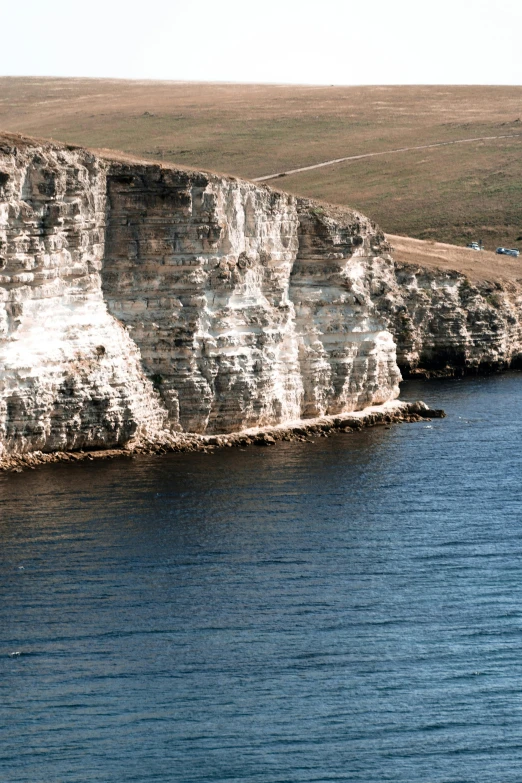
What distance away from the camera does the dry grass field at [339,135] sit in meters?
130

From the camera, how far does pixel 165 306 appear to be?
2147 inches

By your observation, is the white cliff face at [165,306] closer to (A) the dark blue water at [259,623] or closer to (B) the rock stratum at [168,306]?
(B) the rock stratum at [168,306]

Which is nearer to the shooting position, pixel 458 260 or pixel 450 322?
pixel 450 322

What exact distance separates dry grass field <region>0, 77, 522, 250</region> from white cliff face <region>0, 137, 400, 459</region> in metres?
60.3

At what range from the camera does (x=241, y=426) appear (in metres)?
57.1

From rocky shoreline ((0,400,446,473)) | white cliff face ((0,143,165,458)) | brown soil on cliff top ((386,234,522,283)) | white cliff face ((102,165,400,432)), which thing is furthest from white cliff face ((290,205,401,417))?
brown soil on cliff top ((386,234,522,283))

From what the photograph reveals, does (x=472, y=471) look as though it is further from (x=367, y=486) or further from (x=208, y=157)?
(x=208, y=157)

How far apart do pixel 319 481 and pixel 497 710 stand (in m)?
21.2

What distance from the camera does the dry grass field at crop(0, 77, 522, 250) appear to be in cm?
12950

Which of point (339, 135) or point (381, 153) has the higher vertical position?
point (339, 135)

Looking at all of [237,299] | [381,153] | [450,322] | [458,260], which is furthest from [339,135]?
[237,299]

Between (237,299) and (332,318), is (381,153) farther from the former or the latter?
(237,299)

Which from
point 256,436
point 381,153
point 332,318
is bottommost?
point 256,436

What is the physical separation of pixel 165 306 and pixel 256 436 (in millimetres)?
6180
